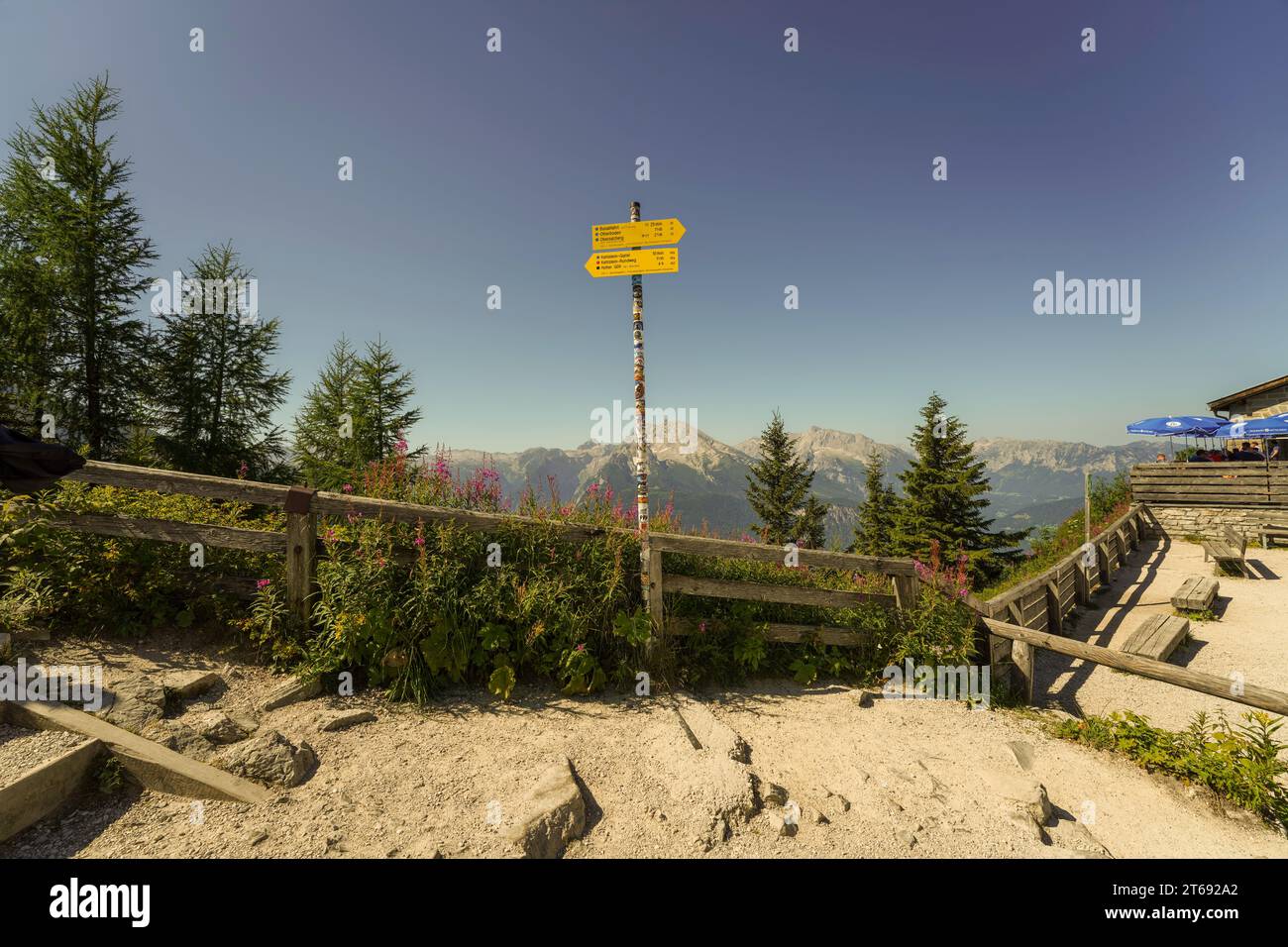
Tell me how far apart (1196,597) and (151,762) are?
592 inches

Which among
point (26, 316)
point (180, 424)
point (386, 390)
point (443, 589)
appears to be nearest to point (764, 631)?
point (443, 589)

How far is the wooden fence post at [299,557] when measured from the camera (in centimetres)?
458

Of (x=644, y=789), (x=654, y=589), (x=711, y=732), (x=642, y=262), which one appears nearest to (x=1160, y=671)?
(x=711, y=732)

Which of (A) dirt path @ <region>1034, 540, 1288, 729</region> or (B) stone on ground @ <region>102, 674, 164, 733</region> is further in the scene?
(A) dirt path @ <region>1034, 540, 1288, 729</region>

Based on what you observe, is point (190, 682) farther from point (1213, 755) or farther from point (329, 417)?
point (329, 417)

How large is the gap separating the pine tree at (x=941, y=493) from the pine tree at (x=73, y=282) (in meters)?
34.9

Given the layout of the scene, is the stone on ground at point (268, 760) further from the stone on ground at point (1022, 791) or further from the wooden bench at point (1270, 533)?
the wooden bench at point (1270, 533)

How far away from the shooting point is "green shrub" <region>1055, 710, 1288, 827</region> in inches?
147

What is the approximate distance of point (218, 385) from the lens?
17.7 meters

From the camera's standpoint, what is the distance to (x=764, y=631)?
554cm

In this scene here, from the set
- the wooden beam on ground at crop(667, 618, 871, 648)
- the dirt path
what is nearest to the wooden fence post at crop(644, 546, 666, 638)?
the wooden beam on ground at crop(667, 618, 871, 648)

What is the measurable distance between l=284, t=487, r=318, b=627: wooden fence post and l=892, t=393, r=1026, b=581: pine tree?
93.3 ft

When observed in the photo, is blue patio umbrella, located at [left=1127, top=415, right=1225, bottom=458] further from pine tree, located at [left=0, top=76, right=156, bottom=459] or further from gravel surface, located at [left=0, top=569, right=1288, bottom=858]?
pine tree, located at [left=0, top=76, right=156, bottom=459]

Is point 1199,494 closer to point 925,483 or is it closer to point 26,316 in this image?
point 925,483
